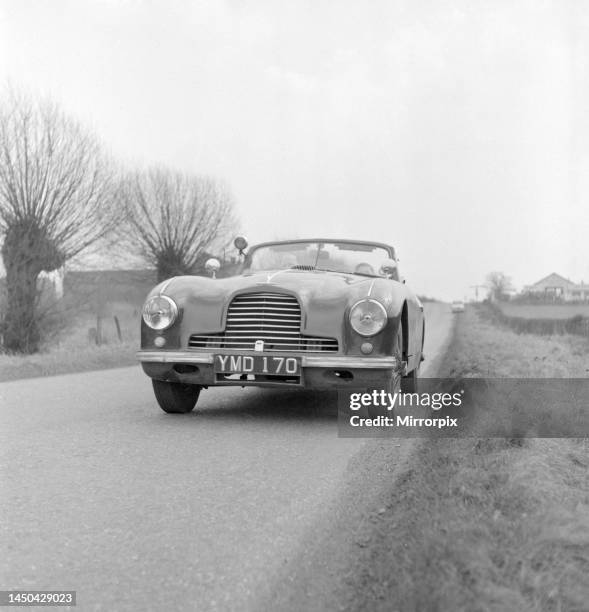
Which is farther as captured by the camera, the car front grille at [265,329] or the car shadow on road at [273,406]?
the car shadow on road at [273,406]

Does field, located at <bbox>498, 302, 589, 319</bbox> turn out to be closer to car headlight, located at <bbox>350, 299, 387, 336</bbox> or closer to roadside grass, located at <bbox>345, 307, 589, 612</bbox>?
Result: car headlight, located at <bbox>350, 299, 387, 336</bbox>

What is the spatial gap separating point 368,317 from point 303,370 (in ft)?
1.99

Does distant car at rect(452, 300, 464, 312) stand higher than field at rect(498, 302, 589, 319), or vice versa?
field at rect(498, 302, 589, 319)

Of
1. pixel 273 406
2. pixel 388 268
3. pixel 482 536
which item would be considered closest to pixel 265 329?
pixel 273 406

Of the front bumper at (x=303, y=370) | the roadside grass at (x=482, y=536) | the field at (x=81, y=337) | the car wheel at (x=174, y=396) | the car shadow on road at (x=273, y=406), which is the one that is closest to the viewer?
the roadside grass at (x=482, y=536)

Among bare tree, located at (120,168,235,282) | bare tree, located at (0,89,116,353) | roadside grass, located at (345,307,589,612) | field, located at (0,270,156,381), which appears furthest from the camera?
bare tree, located at (120,168,235,282)

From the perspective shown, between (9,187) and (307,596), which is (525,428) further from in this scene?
(9,187)

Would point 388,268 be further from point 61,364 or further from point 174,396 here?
point 61,364

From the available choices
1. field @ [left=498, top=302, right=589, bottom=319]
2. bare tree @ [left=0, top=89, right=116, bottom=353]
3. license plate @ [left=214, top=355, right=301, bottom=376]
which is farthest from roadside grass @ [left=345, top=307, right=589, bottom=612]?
field @ [left=498, top=302, right=589, bottom=319]

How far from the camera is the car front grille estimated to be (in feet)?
17.1

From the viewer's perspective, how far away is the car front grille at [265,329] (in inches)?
205

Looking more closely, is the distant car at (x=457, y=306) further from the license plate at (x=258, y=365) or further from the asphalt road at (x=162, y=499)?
the license plate at (x=258, y=365)

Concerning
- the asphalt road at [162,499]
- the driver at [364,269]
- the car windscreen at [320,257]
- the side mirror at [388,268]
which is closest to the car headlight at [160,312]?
the asphalt road at [162,499]

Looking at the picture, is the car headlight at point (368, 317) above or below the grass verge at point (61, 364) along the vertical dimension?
above
